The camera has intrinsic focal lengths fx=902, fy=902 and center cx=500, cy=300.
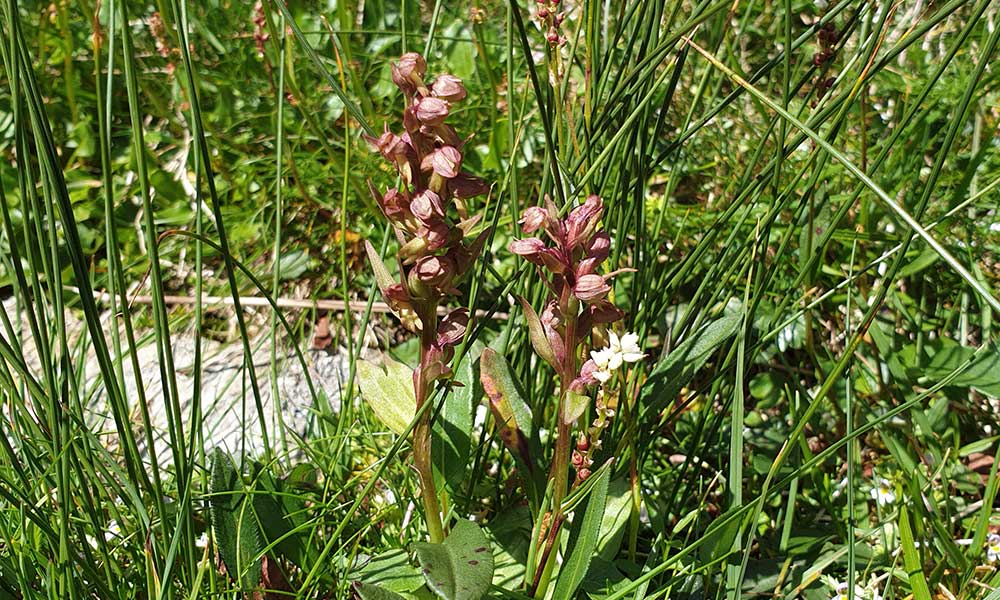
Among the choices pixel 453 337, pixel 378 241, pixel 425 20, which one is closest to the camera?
pixel 453 337

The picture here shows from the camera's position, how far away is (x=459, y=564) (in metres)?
0.78

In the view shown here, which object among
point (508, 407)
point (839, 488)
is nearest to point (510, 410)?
point (508, 407)

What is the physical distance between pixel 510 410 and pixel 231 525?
0.32 metres

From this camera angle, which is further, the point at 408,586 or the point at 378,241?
the point at 378,241

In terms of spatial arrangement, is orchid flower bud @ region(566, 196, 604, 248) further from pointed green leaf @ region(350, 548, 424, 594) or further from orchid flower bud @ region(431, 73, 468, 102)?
pointed green leaf @ region(350, 548, 424, 594)

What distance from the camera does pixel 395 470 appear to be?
117 cm

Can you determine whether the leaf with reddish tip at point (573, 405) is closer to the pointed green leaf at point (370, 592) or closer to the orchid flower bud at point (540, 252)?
the orchid flower bud at point (540, 252)

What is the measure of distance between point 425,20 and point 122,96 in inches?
29.4

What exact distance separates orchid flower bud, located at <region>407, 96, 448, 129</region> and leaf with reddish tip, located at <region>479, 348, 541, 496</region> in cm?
29

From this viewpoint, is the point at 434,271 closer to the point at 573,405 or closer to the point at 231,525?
the point at 573,405

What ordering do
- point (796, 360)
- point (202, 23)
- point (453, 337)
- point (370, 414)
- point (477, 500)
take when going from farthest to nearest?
point (202, 23) → point (796, 360) → point (370, 414) → point (477, 500) → point (453, 337)

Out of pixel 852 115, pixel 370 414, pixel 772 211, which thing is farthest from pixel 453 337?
pixel 852 115

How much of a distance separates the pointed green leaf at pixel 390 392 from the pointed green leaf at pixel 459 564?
129mm

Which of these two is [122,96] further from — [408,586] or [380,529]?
[408,586]
